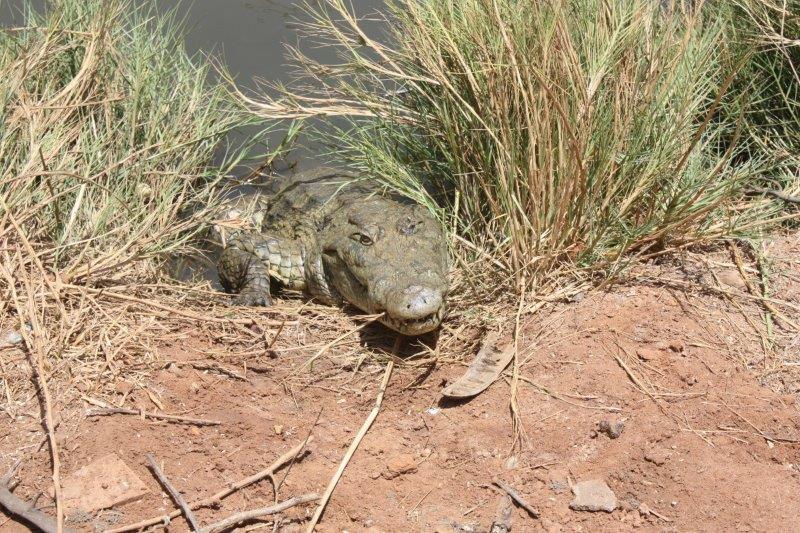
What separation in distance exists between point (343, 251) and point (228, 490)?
173 centimetres

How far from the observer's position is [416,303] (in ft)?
13.7

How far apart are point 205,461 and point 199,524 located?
12.8 inches

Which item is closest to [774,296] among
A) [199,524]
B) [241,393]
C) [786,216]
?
[786,216]

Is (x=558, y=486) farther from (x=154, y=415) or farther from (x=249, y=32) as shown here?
(x=249, y=32)

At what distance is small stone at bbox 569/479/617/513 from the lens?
3400 mm

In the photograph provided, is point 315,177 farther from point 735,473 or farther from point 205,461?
point 735,473

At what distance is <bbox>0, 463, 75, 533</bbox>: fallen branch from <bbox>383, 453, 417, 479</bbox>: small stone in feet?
3.79

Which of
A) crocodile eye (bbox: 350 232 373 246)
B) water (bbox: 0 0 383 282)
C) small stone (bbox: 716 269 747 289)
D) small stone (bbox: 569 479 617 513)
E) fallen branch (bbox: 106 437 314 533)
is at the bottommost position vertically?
small stone (bbox: 569 479 617 513)

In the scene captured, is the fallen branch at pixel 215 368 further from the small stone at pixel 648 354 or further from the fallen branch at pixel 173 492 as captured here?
the small stone at pixel 648 354

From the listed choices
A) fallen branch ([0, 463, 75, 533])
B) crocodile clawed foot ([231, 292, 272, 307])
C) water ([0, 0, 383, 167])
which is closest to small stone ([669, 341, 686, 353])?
crocodile clawed foot ([231, 292, 272, 307])

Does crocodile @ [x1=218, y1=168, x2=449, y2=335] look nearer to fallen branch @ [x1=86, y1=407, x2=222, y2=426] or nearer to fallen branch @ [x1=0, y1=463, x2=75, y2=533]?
fallen branch @ [x1=86, y1=407, x2=222, y2=426]

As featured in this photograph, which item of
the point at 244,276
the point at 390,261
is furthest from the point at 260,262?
the point at 390,261

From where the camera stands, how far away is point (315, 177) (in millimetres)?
5883

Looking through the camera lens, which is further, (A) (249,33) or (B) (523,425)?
(A) (249,33)
